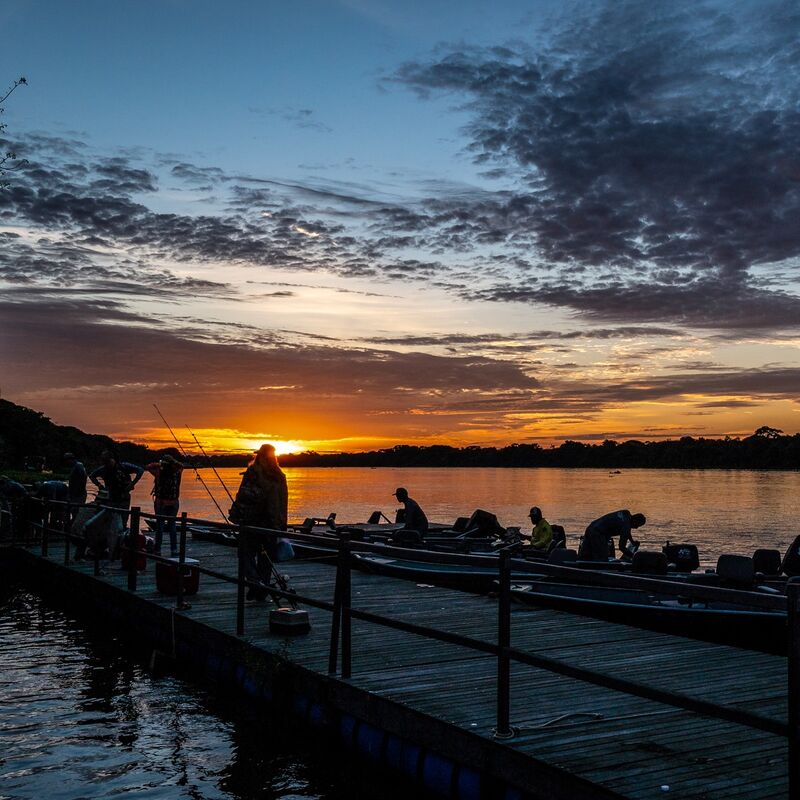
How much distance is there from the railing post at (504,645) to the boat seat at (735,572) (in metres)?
7.17

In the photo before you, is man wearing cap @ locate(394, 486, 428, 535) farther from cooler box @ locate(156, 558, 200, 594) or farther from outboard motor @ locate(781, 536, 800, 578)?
cooler box @ locate(156, 558, 200, 594)

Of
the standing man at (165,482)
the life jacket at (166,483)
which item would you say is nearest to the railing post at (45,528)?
the standing man at (165,482)

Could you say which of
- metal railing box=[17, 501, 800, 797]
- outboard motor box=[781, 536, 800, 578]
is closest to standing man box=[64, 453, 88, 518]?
metal railing box=[17, 501, 800, 797]

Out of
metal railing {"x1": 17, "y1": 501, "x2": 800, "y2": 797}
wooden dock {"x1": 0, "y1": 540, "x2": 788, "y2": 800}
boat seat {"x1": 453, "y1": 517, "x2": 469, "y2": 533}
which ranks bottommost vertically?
wooden dock {"x1": 0, "y1": 540, "x2": 788, "y2": 800}

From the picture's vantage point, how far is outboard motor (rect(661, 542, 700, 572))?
16.4 meters

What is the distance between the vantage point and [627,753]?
5742 millimetres

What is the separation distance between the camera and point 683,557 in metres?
16.7

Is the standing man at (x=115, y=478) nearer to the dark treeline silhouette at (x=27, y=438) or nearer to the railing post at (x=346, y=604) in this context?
the railing post at (x=346, y=604)

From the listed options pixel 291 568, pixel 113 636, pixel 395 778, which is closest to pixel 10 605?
pixel 113 636

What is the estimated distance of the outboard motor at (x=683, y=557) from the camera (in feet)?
53.9

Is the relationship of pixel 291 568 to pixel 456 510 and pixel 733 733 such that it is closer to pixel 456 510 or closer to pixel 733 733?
pixel 733 733

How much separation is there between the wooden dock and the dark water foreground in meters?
0.37

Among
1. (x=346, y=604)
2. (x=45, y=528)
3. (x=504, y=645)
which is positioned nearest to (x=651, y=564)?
(x=346, y=604)

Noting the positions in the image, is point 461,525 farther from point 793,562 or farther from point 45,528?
point 45,528
